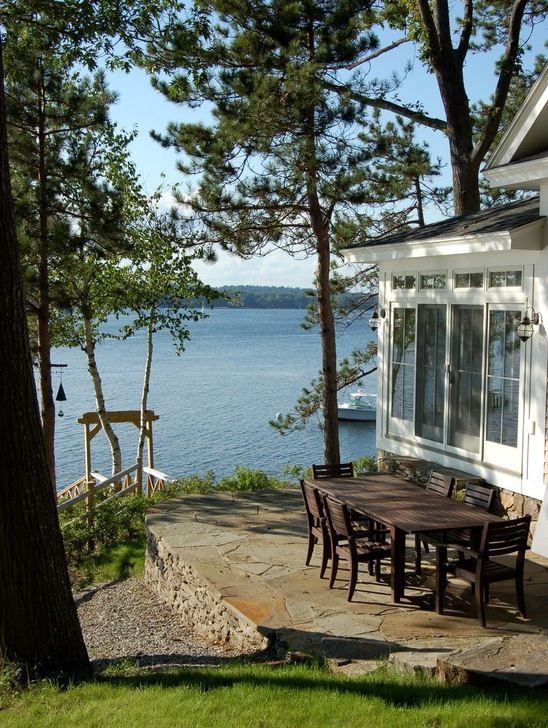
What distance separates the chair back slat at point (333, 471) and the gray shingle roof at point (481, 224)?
2.89 metres

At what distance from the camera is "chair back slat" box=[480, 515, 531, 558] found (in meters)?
5.91

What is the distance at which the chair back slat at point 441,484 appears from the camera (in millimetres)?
7664

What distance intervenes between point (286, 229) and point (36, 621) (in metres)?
10.6

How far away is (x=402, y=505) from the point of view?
6.94 metres

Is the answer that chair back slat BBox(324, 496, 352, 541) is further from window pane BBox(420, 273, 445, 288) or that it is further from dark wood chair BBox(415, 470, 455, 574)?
window pane BBox(420, 273, 445, 288)

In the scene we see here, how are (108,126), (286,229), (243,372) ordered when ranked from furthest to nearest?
(243,372) < (286,229) < (108,126)

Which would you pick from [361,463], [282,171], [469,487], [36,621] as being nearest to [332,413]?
[361,463]

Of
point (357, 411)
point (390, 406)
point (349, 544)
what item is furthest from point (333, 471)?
point (357, 411)

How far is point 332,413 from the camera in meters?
15.1

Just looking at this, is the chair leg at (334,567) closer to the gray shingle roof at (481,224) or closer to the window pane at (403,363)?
the gray shingle roof at (481,224)

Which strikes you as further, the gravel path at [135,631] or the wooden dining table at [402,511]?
the gravel path at [135,631]

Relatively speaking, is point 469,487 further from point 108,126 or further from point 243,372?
point 243,372

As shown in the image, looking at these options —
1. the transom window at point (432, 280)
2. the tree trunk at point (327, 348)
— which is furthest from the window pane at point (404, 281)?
the tree trunk at point (327, 348)

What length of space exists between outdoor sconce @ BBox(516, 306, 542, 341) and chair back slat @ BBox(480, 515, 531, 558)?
102 inches
